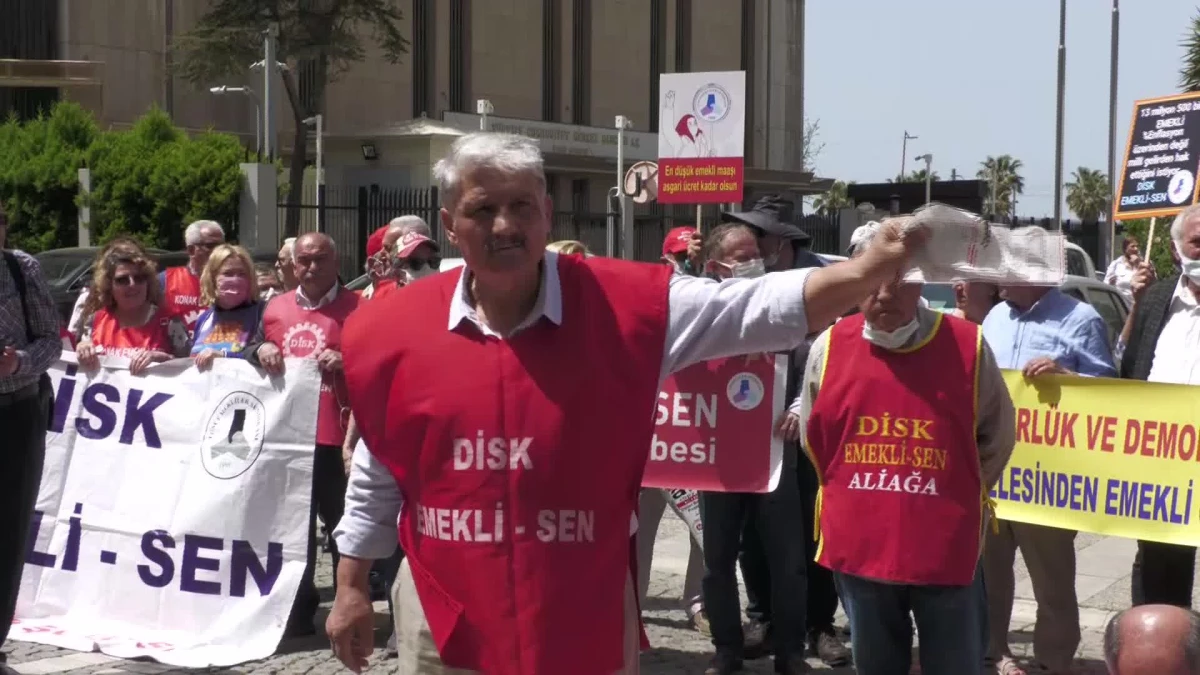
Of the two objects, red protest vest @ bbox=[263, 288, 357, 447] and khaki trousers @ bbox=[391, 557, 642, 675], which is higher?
red protest vest @ bbox=[263, 288, 357, 447]

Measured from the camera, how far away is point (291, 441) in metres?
7.70

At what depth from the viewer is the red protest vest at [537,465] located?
12.0 feet

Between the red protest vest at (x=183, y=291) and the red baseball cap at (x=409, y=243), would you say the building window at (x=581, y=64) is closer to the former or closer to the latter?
the red protest vest at (x=183, y=291)

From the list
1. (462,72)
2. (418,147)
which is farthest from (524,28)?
(418,147)

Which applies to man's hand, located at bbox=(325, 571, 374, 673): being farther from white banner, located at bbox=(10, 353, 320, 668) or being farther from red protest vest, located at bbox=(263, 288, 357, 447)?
red protest vest, located at bbox=(263, 288, 357, 447)

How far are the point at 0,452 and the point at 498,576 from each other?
3.63 m

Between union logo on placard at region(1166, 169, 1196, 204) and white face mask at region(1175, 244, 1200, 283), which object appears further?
union logo on placard at region(1166, 169, 1196, 204)

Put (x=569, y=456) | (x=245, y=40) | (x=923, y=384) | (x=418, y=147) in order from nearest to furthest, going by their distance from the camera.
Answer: (x=569, y=456)
(x=923, y=384)
(x=245, y=40)
(x=418, y=147)

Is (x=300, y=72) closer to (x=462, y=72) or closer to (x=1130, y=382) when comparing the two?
(x=462, y=72)

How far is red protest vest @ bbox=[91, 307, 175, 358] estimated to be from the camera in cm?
820

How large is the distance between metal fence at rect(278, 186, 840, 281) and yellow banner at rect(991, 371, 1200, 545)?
52.6 ft

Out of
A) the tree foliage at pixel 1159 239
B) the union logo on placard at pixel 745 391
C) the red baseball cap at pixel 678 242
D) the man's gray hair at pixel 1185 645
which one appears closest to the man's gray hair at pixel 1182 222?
the union logo on placard at pixel 745 391

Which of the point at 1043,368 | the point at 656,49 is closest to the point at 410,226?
the point at 1043,368

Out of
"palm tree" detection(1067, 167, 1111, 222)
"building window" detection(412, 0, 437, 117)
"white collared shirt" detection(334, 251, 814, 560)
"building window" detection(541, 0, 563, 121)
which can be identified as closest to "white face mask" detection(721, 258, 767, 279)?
"white collared shirt" detection(334, 251, 814, 560)
